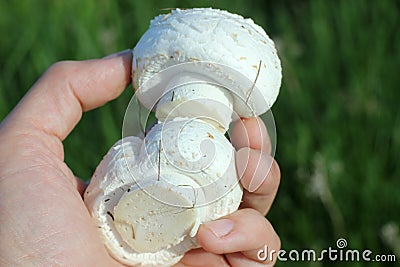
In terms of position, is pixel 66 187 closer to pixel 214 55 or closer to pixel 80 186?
pixel 80 186

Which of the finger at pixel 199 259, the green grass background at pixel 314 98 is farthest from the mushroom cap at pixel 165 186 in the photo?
the green grass background at pixel 314 98

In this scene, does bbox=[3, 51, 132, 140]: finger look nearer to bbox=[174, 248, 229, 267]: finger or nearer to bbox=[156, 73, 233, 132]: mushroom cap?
bbox=[156, 73, 233, 132]: mushroom cap

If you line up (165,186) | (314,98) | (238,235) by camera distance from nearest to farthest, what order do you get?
(165,186)
(238,235)
(314,98)

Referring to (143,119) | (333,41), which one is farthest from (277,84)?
(333,41)

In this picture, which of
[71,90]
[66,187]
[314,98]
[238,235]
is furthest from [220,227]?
[314,98]

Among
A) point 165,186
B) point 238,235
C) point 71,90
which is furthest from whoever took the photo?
point 71,90

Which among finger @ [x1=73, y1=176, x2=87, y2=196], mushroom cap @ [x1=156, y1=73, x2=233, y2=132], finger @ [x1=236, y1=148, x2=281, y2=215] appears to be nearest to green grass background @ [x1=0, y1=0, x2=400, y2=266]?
finger @ [x1=236, y1=148, x2=281, y2=215]

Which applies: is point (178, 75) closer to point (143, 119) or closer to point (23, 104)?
point (143, 119)
